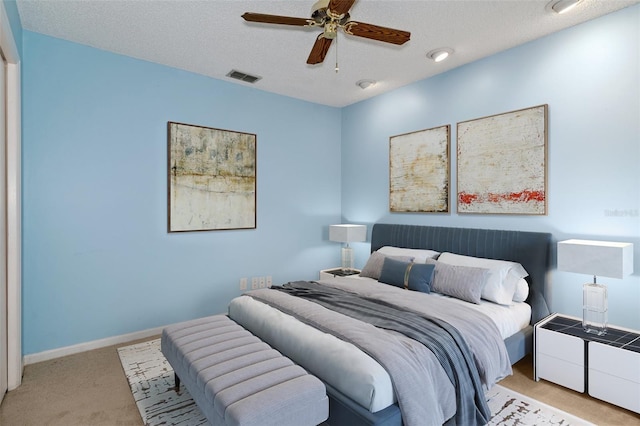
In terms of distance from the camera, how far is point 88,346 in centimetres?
321

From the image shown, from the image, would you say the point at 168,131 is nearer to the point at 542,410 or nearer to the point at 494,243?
the point at 494,243

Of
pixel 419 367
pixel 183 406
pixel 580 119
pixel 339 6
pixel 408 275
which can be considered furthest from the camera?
pixel 408 275

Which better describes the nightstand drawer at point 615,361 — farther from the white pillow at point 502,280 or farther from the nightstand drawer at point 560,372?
the white pillow at point 502,280

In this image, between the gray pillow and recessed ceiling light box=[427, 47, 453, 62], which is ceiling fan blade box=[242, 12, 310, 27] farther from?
the gray pillow

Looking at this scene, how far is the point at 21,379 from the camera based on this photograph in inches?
105

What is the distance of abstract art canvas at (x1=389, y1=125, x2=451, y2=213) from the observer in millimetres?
3836

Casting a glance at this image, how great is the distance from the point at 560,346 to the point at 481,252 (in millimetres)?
1095

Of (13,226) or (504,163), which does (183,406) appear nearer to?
(13,226)

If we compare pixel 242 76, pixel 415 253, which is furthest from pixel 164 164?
pixel 415 253

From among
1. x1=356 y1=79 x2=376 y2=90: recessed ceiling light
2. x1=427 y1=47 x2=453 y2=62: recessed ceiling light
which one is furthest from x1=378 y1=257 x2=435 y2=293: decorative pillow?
x1=356 y1=79 x2=376 y2=90: recessed ceiling light

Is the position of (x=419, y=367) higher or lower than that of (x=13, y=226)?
lower

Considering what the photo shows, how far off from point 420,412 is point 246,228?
3.07 m

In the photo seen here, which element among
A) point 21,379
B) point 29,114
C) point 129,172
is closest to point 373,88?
point 129,172

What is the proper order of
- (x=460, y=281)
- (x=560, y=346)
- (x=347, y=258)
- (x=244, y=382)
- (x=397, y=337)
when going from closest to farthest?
(x=244, y=382) < (x=397, y=337) < (x=560, y=346) < (x=460, y=281) < (x=347, y=258)
